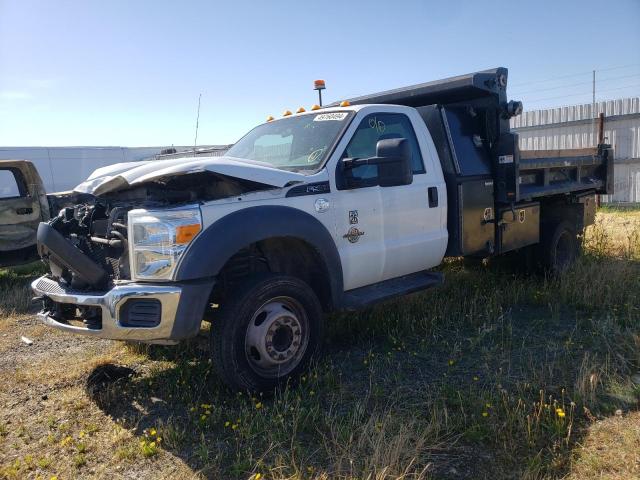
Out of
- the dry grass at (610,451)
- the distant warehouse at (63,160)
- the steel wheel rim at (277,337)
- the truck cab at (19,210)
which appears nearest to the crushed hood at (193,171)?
the steel wheel rim at (277,337)

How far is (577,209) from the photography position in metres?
7.20

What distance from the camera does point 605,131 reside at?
53.0 feet

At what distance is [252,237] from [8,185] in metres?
6.55

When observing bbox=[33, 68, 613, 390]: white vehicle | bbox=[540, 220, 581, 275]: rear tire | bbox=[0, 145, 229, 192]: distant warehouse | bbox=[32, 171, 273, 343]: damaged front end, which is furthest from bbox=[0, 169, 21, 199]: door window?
bbox=[540, 220, 581, 275]: rear tire

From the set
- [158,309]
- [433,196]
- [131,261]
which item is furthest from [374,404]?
[433,196]

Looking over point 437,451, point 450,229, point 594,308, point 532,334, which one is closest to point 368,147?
point 450,229

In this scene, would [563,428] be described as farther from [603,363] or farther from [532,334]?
[532,334]

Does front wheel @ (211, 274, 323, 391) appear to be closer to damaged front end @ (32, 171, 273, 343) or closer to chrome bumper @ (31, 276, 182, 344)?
damaged front end @ (32, 171, 273, 343)

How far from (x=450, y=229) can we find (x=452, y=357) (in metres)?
1.38

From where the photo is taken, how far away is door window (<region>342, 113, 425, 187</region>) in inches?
175

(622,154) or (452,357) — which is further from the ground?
(622,154)

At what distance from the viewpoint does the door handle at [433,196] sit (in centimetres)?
499

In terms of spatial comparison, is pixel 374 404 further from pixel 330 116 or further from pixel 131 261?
pixel 330 116

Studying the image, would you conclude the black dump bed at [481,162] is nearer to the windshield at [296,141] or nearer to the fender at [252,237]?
the windshield at [296,141]
